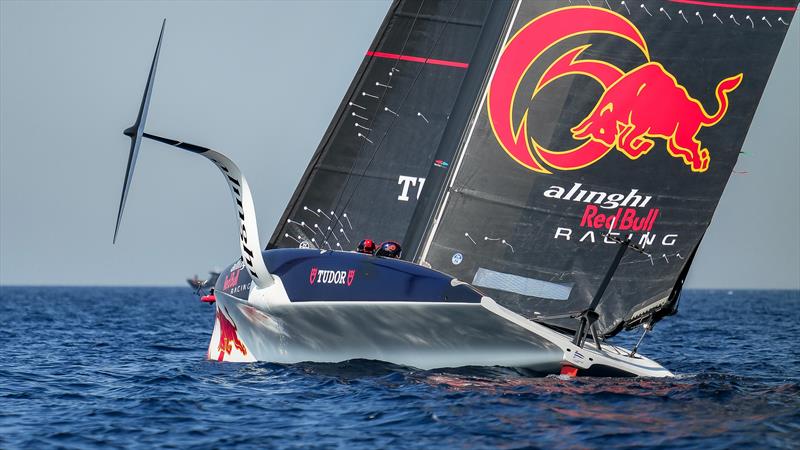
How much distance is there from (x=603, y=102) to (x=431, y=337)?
3827 mm

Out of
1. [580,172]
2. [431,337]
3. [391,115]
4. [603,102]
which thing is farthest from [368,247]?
[603,102]

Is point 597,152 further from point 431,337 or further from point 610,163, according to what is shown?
point 431,337

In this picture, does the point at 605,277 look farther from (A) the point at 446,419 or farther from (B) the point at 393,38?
(B) the point at 393,38

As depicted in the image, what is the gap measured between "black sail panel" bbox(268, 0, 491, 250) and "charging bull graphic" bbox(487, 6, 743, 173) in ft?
4.99

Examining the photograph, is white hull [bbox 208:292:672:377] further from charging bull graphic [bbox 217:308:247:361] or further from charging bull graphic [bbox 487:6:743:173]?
charging bull graphic [bbox 487:6:743:173]

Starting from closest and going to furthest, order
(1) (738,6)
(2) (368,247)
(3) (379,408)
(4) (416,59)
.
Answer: (3) (379,408), (2) (368,247), (1) (738,6), (4) (416,59)

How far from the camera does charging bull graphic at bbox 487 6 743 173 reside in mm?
14547

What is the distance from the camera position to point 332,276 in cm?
1353

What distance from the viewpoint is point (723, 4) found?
14398mm

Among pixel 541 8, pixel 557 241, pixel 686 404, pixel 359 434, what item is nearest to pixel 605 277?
pixel 557 241

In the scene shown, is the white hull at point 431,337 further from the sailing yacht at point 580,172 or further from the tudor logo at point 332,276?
the tudor logo at point 332,276

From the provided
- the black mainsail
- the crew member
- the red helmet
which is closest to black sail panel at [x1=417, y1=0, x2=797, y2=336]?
the black mainsail

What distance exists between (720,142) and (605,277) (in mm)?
2389

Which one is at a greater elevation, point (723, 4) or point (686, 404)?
point (723, 4)
